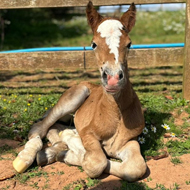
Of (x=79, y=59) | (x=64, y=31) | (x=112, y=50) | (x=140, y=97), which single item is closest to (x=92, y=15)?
(x=112, y=50)

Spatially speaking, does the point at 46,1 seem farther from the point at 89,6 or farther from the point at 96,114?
the point at 96,114

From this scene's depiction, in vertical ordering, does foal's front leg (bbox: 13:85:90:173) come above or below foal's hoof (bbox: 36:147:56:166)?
above

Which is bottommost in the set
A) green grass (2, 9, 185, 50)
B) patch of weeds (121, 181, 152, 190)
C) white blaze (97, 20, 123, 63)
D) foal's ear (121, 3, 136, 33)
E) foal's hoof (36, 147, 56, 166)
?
patch of weeds (121, 181, 152, 190)

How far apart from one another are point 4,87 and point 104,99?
12.5 feet

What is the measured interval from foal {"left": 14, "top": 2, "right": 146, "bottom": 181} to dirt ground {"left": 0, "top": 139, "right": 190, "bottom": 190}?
0.11m

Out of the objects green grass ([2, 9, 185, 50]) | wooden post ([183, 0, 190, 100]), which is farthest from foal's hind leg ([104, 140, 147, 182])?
green grass ([2, 9, 185, 50])

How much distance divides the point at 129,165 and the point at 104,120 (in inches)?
26.1

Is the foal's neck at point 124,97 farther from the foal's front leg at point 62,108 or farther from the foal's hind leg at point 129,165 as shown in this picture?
the foal's front leg at point 62,108

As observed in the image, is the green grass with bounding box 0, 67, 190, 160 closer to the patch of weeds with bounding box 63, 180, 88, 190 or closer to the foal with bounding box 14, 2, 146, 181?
the foal with bounding box 14, 2, 146, 181

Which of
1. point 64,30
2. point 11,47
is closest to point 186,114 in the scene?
point 11,47

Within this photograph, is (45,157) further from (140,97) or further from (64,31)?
(64,31)

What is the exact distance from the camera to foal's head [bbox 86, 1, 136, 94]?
3436 millimetres

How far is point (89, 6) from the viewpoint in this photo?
4117 millimetres

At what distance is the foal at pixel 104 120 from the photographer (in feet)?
12.1
